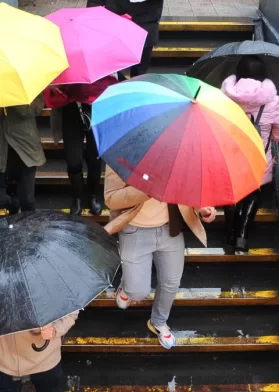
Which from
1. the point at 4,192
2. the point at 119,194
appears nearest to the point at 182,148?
the point at 119,194

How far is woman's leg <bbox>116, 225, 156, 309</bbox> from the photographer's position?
10.3 feet

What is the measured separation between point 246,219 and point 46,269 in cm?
221

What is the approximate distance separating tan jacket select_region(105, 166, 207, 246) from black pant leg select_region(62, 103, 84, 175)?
926 millimetres

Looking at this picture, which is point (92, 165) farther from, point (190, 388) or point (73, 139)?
point (190, 388)

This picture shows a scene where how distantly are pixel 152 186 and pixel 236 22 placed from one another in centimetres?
451

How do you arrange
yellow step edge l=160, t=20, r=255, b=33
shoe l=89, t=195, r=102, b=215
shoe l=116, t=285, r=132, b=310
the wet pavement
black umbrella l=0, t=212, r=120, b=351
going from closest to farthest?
black umbrella l=0, t=212, r=120, b=351 < shoe l=116, t=285, r=132, b=310 < shoe l=89, t=195, r=102, b=215 < yellow step edge l=160, t=20, r=255, b=33 < the wet pavement

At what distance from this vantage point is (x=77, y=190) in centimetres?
413

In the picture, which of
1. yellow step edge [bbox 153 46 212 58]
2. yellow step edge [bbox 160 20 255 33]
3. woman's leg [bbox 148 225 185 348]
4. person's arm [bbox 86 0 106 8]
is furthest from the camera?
yellow step edge [bbox 160 20 255 33]

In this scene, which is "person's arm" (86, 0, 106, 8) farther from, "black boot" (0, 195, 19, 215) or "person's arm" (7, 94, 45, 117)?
"black boot" (0, 195, 19, 215)

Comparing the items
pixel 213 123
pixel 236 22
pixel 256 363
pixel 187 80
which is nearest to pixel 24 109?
pixel 187 80

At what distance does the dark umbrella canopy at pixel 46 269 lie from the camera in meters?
2.14

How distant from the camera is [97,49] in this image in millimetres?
3312

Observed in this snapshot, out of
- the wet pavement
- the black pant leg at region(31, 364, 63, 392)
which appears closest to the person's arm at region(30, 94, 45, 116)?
the black pant leg at region(31, 364, 63, 392)

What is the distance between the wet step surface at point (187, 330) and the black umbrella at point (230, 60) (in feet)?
6.31
